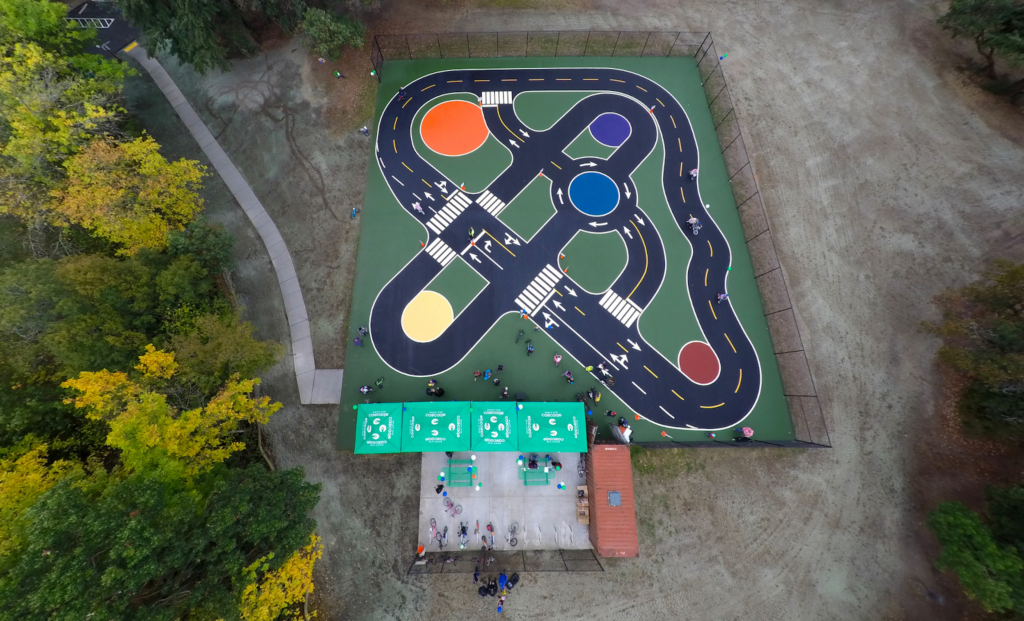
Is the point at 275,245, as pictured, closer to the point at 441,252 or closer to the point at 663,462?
the point at 441,252

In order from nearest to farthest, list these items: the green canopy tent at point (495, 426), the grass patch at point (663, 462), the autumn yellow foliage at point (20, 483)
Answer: the autumn yellow foliage at point (20, 483), the green canopy tent at point (495, 426), the grass patch at point (663, 462)

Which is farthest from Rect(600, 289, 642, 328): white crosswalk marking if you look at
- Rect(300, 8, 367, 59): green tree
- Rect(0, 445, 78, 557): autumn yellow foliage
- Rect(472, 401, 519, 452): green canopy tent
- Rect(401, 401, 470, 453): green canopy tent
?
Rect(0, 445, 78, 557): autumn yellow foliage

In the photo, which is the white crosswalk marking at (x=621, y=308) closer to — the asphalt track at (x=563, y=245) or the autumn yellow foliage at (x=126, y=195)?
the asphalt track at (x=563, y=245)

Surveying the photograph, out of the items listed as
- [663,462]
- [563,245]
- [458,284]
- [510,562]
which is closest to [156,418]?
[458,284]

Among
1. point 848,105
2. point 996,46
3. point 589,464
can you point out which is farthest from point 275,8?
point 996,46

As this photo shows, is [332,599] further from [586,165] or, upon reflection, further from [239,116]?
[239,116]

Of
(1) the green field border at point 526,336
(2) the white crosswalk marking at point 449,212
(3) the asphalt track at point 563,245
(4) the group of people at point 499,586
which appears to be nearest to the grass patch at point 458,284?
(3) the asphalt track at point 563,245
